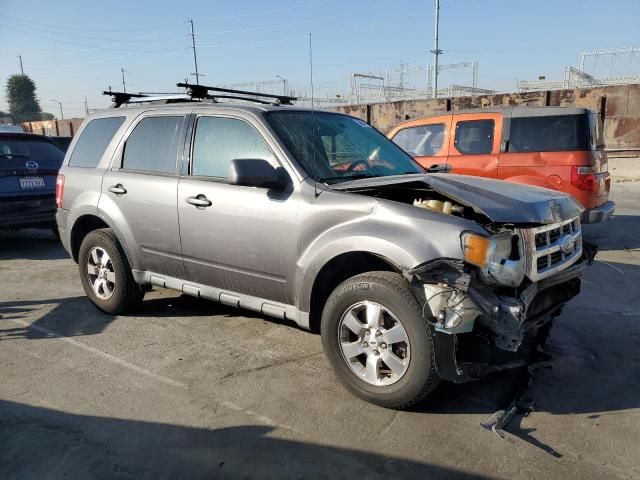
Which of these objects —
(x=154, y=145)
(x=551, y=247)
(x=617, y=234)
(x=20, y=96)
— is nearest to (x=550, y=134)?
(x=617, y=234)

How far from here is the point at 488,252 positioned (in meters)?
2.78

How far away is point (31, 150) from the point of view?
8.00 m

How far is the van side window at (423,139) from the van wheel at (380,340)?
17.4 feet

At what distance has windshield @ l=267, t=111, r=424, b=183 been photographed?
3688 millimetres

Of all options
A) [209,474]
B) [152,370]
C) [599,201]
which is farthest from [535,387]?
[599,201]

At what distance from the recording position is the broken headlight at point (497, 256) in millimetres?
2775

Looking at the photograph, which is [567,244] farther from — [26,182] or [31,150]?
[31,150]

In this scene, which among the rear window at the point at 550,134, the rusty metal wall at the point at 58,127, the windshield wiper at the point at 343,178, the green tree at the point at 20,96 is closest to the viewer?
the windshield wiper at the point at 343,178

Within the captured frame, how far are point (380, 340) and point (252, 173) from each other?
54.6 inches

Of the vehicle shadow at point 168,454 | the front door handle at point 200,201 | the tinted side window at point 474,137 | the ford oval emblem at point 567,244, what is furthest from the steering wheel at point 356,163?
the tinted side window at point 474,137

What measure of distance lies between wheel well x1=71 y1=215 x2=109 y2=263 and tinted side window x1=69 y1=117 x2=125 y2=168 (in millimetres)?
534

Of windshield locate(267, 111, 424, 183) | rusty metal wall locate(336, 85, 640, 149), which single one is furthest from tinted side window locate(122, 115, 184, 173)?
rusty metal wall locate(336, 85, 640, 149)

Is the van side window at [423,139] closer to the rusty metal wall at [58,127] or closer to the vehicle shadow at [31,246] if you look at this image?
the vehicle shadow at [31,246]

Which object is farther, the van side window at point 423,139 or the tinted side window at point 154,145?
the van side window at point 423,139
